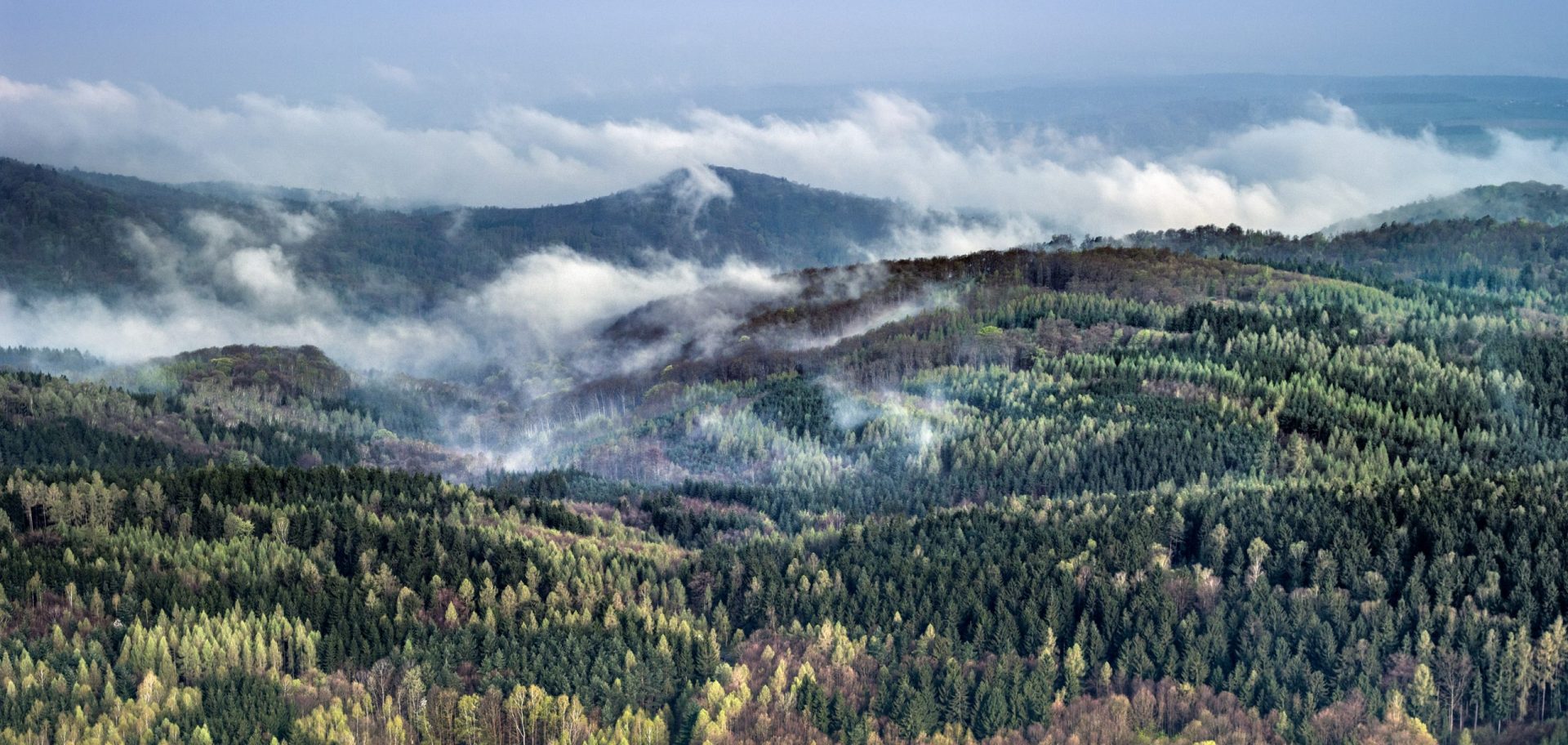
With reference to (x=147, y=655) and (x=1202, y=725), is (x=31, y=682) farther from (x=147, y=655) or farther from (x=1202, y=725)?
(x=1202, y=725)

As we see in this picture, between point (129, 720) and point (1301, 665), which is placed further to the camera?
point (1301, 665)

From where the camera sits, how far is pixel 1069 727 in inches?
7662

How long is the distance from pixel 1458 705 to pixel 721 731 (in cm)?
8627

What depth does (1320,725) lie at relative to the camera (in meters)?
190

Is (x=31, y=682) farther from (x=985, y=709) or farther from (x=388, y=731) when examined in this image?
(x=985, y=709)

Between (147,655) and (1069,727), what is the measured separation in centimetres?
11111

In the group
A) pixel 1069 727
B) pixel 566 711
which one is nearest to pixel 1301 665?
pixel 1069 727

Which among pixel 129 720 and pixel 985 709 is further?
pixel 985 709

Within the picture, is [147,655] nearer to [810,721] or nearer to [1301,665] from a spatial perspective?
[810,721]

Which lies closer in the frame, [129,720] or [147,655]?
[129,720]

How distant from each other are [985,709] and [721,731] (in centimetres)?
3158

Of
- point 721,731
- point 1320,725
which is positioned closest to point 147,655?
point 721,731

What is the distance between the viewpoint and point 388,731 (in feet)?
623

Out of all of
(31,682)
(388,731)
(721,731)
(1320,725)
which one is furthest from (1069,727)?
(31,682)
